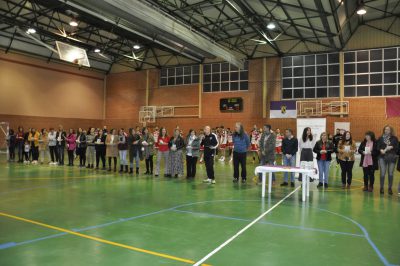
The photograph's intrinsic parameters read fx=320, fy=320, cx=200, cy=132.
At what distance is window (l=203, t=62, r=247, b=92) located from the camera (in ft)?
79.8

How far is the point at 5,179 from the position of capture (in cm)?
1004

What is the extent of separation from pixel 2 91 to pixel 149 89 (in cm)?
1112

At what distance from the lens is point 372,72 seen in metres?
20.2

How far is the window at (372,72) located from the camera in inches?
772

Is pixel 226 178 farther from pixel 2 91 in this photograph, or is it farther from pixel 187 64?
pixel 2 91

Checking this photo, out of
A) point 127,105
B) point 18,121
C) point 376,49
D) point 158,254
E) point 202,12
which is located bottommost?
point 158,254

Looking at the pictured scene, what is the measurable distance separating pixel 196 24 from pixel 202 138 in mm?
11685

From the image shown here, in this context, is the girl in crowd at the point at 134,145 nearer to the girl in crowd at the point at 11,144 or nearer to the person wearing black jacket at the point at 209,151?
the person wearing black jacket at the point at 209,151

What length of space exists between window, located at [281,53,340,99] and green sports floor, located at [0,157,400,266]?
13.7m

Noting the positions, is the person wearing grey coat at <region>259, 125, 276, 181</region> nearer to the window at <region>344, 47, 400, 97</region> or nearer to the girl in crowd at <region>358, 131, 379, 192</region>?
the girl in crowd at <region>358, 131, 379, 192</region>

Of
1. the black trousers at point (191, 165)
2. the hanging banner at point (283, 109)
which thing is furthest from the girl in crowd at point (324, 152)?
the hanging banner at point (283, 109)

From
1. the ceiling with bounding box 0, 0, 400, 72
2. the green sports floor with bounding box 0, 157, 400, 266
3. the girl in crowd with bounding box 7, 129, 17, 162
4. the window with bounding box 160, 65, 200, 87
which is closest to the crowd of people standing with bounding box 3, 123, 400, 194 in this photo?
the girl in crowd with bounding box 7, 129, 17, 162

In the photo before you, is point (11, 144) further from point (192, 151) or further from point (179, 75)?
point (179, 75)

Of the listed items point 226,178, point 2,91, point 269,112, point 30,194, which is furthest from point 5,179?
point 269,112
